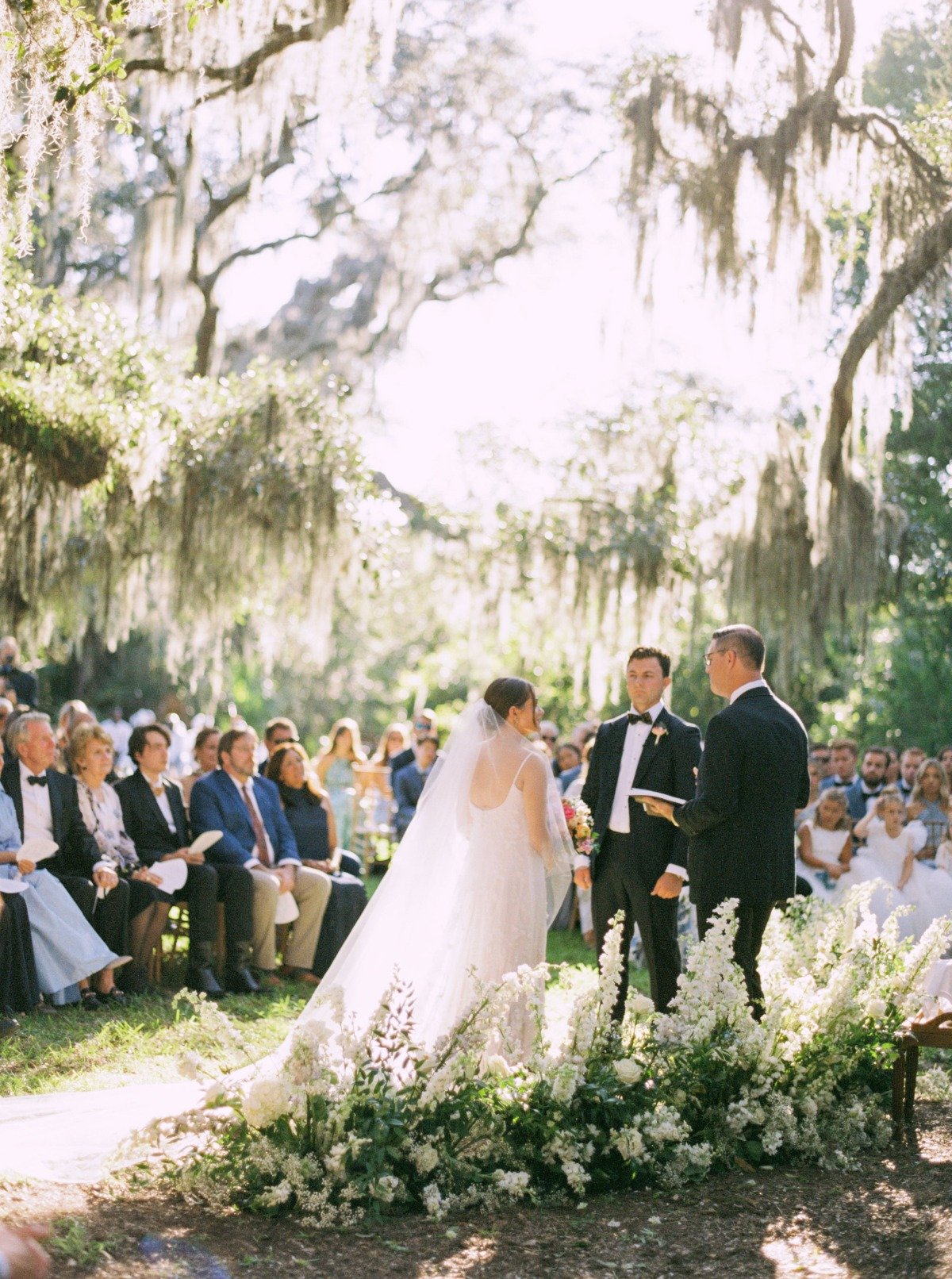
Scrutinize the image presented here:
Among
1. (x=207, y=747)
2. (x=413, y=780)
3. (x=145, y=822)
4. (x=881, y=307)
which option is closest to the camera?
(x=145, y=822)

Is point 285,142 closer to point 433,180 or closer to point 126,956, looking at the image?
point 433,180

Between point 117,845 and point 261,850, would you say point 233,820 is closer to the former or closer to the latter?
point 261,850

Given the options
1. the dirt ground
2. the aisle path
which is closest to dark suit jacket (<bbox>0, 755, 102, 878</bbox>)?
the aisle path

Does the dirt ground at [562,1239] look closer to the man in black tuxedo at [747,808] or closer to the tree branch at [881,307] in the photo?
the man in black tuxedo at [747,808]

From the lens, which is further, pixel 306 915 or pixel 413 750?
pixel 413 750

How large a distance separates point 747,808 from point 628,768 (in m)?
0.94

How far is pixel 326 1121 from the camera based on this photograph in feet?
12.9

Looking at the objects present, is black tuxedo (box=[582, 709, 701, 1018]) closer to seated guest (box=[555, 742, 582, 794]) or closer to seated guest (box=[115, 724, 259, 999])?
seated guest (box=[115, 724, 259, 999])

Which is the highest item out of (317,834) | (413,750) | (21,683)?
(21,683)

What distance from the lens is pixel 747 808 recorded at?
204 inches

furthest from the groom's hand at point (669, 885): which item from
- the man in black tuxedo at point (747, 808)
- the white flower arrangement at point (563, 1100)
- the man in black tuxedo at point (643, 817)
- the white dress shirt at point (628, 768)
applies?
the white flower arrangement at point (563, 1100)

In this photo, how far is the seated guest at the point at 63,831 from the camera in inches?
275

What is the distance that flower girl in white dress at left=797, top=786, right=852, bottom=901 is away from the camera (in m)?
8.84

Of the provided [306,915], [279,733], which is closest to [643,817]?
[306,915]
